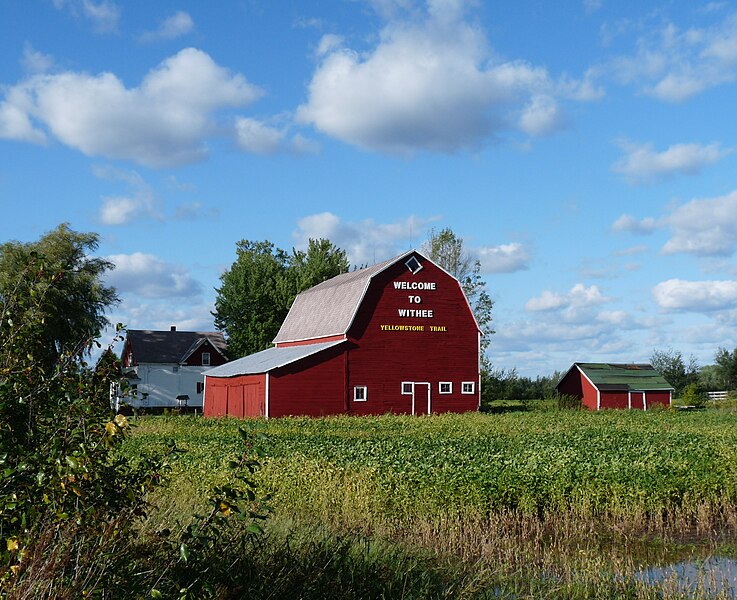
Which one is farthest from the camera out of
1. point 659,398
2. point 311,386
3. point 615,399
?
point 659,398

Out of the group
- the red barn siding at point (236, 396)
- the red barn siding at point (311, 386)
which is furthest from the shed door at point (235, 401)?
the red barn siding at point (311, 386)

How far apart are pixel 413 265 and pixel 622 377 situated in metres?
18.9

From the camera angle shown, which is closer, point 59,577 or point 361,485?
point 59,577

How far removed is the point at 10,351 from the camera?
6121 mm

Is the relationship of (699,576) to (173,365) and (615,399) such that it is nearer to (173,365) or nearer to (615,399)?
(615,399)

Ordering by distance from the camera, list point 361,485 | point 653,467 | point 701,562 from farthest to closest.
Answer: point 653,467 → point 361,485 → point 701,562

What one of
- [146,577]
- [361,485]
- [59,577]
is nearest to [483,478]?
[361,485]

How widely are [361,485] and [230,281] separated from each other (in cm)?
5514

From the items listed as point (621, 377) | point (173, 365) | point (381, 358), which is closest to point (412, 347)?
point (381, 358)

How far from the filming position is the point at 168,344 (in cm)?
6494

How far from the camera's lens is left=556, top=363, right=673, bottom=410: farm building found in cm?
5275

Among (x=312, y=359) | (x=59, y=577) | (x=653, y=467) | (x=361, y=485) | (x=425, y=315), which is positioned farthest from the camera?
(x=425, y=315)

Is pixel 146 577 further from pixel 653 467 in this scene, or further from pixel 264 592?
pixel 653 467

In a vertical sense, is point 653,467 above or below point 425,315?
below
